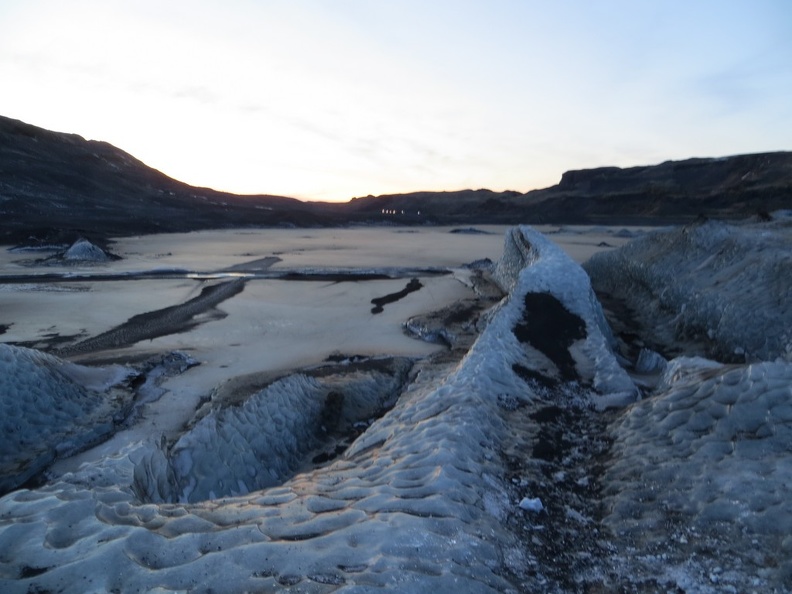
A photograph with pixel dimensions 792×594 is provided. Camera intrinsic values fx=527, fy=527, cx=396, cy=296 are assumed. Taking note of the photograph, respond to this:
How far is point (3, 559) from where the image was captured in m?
2.13

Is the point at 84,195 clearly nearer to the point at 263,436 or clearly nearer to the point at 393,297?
the point at 393,297

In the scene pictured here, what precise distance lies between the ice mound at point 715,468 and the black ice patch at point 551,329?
1.74 m

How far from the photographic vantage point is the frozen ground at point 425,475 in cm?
219

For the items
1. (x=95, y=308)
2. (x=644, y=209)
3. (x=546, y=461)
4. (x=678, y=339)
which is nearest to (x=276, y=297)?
(x=95, y=308)

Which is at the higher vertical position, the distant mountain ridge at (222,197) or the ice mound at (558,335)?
the distant mountain ridge at (222,197)

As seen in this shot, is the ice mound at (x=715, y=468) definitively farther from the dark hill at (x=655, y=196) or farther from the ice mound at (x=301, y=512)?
the dark hill at (x=655, y=196)

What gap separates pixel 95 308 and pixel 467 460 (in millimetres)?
9358

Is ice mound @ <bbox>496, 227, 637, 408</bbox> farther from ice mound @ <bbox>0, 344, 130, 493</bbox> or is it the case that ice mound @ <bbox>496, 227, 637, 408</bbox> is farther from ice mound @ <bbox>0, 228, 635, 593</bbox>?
ice mound @ <bbox>0, 344, 130, 493</bbox>

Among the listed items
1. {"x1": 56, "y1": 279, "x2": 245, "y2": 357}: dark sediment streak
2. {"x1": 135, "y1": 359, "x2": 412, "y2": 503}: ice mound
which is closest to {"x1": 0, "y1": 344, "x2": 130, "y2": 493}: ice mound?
{"x1": 135, "y1": 359, "x2": 412, "y2": 503}: ice mound

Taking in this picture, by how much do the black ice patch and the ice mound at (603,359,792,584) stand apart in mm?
1740

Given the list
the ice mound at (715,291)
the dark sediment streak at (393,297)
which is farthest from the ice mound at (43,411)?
the ice mound at (715,291)

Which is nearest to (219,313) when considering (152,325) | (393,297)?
(152,325)

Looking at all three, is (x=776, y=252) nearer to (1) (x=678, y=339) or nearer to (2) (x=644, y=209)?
(1) (x=678, y=339)

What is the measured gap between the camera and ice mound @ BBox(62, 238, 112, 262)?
1694 cm
